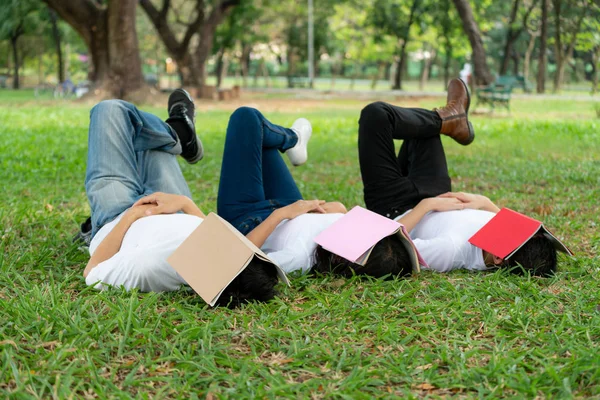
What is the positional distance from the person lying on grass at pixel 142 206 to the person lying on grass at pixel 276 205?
6cm

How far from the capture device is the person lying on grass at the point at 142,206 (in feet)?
10.4

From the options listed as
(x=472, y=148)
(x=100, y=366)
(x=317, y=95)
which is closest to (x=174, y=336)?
(x=100, y=366)

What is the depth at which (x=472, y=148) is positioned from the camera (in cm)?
939

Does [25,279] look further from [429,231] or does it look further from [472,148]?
[472,148]

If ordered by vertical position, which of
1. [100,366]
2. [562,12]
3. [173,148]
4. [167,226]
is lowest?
[100,366]

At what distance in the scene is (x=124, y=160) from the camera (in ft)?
12.4

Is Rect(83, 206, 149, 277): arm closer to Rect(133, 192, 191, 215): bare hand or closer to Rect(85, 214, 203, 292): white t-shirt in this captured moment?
Rect(85, 214, 203, 292): white t-shirt

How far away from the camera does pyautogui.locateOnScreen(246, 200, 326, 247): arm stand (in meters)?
3.57

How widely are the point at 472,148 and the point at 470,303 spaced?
255 inches

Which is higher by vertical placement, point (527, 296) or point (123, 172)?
point (123, 172)

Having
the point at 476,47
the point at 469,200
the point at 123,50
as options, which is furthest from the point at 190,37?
the point at 469,200

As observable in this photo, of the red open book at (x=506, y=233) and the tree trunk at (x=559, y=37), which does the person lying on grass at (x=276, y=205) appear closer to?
the red open book at (x=506, y=233)

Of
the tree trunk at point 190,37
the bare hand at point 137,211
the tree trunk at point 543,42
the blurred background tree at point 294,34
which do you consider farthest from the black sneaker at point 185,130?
the tree trunk at point 543,42

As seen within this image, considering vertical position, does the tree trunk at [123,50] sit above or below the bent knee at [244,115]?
above
